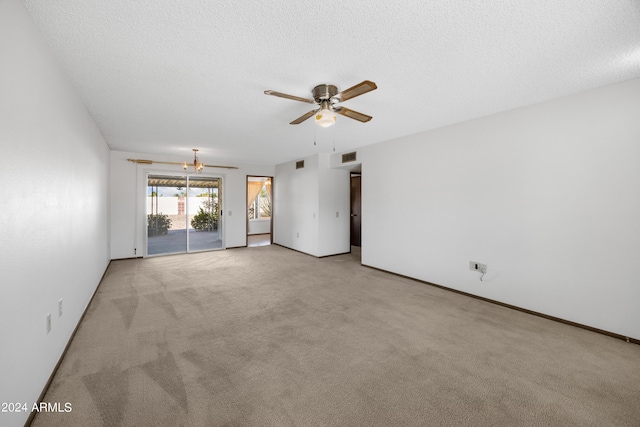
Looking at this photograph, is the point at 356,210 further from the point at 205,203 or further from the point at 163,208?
the point at 163,208

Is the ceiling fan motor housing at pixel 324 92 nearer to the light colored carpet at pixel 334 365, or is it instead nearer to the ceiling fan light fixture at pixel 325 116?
the ceiling fan light fixture at pixel 325 116

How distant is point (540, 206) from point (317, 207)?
13.7 ft

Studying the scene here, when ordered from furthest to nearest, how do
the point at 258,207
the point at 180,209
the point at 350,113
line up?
1. the point at 258,207
2. the point at 180,209
3. the point at 350,113

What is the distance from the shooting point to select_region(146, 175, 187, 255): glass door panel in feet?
21.7

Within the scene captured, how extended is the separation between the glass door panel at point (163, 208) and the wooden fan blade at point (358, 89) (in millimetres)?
5901

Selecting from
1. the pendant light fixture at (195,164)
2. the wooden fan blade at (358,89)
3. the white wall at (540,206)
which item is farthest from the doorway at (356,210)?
the wooden fan blade at (358,89)

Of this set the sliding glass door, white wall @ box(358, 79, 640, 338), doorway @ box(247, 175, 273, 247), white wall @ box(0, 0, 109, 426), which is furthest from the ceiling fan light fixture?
doorway @ box(247, 175, 273, 247)

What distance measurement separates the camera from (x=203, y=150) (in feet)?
18.9

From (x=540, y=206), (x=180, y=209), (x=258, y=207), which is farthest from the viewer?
(x=258, y=207)

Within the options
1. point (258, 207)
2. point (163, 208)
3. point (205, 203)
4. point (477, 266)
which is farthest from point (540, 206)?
point (258, 207)

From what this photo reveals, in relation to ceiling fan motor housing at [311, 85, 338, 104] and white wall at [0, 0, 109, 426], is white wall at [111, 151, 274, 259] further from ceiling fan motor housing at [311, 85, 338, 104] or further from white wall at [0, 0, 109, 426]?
ceiling fan motor housing at [311, 85, 338, 104]

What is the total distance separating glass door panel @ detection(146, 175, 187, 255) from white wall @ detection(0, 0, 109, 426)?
4343mm

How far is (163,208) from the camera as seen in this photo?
7.67m

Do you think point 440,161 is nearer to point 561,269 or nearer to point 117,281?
point 561,269
